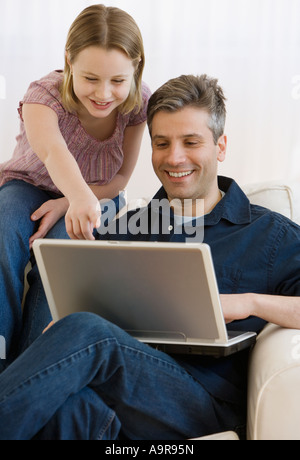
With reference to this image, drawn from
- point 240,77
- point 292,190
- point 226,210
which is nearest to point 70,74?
point 226,210

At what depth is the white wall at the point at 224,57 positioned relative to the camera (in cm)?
311

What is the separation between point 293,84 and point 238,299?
6.28 ft

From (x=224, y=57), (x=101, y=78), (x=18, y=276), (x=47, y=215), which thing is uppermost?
(x=101, y=78)

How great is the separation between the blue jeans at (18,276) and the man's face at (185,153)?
0.35m

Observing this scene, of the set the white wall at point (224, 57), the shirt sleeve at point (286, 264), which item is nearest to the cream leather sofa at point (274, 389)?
the shirt sleeve at point (286, 264)

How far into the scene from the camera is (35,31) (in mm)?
3223

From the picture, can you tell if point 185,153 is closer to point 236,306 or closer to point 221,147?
point 221,147

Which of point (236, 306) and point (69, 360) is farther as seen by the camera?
point (236, 306)

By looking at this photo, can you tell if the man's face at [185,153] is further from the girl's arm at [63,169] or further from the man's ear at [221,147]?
the girl's arm at [63,169]

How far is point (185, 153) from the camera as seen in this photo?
6.01 feet

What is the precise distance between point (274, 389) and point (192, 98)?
34.6 inches

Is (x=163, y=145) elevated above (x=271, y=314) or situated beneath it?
elevated above

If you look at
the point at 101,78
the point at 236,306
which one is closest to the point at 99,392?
the point at 236,306
